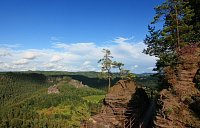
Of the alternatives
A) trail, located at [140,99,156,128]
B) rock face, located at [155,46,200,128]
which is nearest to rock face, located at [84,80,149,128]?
trail, located at [140,99,156,128]

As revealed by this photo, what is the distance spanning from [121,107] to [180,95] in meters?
12.6

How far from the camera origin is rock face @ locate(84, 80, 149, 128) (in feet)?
122

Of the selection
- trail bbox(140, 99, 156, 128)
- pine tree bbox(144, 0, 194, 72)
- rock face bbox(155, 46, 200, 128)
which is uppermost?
pine tree bbox(144, 0, 194, 72)

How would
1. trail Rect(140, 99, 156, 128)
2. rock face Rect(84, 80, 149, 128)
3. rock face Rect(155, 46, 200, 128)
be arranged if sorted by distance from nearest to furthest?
rock face Rect(155, 46, 200, 128) < trail Rect(140, 99, 156, 128) < rock face Rect(84, 80, 149, 128)

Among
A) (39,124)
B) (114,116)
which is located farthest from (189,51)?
(39,124)

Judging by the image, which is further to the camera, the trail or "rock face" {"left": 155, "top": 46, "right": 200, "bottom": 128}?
the trail

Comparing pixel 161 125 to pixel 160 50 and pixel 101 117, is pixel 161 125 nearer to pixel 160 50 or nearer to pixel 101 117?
pixel 101 117

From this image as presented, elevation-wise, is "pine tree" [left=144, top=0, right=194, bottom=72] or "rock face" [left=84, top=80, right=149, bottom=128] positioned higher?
"pine tree" [left=144, top=0, right=194, bottom=72]

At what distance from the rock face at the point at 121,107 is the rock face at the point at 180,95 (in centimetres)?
1015

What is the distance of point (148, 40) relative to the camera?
4531 centimetres

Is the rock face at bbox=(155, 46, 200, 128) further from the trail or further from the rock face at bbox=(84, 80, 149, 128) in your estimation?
the rock face at bbox=(84, 80, 149, 128)

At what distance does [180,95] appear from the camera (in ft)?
85.9

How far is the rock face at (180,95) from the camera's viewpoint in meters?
24.6

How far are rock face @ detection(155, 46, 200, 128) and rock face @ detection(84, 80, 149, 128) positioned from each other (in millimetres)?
10149
